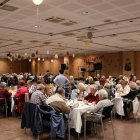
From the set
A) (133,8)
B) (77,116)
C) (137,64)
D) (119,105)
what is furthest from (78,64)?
(77,116)

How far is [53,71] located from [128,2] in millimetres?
20314

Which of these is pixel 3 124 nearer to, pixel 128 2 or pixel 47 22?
pixel 47 22

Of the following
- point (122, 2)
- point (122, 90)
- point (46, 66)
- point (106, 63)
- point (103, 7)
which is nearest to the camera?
point (122, 2)

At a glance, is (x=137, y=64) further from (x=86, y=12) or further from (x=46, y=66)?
(x=86, y=12)

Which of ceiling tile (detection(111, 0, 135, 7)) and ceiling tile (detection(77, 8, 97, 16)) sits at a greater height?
ceiling tile (detection(77, 8, 97, 16))

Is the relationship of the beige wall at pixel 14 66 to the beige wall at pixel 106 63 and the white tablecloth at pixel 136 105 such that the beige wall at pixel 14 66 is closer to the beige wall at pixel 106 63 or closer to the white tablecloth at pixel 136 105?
the beige wall at pixel 106 63

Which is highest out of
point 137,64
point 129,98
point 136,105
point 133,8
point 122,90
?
point 133,8

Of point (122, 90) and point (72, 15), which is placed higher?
point (72, 15)

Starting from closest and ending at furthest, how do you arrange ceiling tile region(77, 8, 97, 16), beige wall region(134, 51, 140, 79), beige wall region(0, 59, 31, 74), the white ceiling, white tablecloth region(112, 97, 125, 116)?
1. the white ceiling
2. ceiling tile region(77, 8, 97, 16)
3. white tablecloth region(112, 97, 125, 116)
4. beige wall region(134, 51, 140, 79)
5. beige wall region(0, 59, 31, 74)

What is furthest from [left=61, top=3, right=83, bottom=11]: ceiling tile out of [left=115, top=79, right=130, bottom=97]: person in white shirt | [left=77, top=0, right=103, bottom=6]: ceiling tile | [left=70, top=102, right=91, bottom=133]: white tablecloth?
[left=115, top=79, right=130, bottom=97]: person in white shirt

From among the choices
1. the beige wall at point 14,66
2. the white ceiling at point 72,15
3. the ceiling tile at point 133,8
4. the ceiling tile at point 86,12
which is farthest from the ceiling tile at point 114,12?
the beige wall at point 14,66

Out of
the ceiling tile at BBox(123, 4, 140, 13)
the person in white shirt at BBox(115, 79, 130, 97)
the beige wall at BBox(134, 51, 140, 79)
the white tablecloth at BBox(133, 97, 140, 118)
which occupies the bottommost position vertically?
the white tablecloth at BBox(133, 97, 140, 118)

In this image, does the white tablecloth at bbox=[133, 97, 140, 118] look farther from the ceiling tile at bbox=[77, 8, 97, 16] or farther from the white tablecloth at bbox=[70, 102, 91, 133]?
the ceiling tile at bbox=[77, 8, 97, 16]

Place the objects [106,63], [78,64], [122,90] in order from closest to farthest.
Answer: [122,90] < [106,63] < [78,64]
